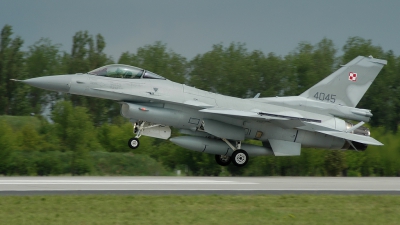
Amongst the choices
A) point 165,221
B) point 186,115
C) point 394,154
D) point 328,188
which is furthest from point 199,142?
point 165,221

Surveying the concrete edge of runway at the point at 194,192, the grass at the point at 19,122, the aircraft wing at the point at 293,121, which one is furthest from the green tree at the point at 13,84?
the concrete edge of runway at the point at 194,192

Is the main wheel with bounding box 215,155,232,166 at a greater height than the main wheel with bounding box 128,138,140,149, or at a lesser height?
lesser

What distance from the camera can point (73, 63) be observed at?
4000cm

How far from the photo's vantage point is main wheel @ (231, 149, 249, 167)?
59.2 ft

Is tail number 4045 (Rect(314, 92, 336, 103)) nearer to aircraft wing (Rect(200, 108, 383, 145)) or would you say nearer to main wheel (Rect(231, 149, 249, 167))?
aircraft wing (Rect(200, 108, 383, 145))

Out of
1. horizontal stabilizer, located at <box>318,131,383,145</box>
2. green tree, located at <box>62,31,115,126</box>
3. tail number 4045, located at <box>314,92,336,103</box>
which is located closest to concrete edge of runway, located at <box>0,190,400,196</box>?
horizontal stabilizer, located at <box>318,131,383,145</box>

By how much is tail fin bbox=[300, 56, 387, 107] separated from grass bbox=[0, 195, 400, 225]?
888cm

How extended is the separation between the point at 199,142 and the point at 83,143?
240 inches

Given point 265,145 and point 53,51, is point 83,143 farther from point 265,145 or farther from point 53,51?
point 53,51

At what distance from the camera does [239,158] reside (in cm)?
1806

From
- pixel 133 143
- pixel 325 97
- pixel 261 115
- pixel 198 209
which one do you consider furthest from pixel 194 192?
pixel 325 97

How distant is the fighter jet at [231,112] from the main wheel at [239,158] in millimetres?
30

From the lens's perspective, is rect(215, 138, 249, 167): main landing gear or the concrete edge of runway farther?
rect(215, 138, 249, 167): main landing gear

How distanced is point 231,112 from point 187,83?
21.8 metres
